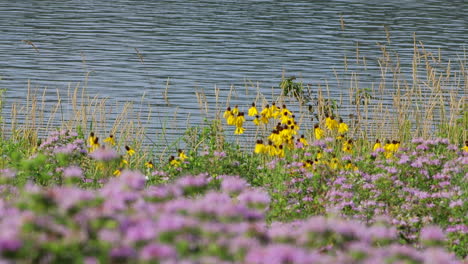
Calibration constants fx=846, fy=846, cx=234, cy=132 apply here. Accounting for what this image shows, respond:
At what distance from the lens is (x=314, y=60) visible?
23188 mm

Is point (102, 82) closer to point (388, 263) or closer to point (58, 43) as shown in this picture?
point (58, 43)

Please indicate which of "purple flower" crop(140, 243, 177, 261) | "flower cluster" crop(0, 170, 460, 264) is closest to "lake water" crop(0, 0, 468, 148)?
"flower cluster" crop(0, 170, 460, 264)

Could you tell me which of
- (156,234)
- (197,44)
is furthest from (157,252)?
(197,44)

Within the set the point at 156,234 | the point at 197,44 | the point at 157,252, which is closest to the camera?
the point at 157,252

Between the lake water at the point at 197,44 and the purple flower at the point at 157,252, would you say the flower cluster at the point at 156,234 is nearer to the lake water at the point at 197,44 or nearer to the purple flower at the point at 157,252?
the purple flower at the point at 157,252

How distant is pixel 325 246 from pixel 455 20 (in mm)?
32719

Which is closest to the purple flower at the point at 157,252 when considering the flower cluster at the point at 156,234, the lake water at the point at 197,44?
the flower cluster at the point at 156,234

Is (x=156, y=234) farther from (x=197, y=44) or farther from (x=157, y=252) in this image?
(x=197, y=44)

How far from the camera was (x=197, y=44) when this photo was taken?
26.5 meters

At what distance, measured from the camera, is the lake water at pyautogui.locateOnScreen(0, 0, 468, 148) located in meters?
18.3

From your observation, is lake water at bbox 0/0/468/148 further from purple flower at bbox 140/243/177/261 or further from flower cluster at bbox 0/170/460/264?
purple flower at bbox 140/243/177/261

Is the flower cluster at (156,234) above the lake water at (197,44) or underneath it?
underneath

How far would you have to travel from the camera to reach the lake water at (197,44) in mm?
A: 18266

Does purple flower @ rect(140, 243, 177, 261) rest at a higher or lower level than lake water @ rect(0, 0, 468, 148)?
lower
